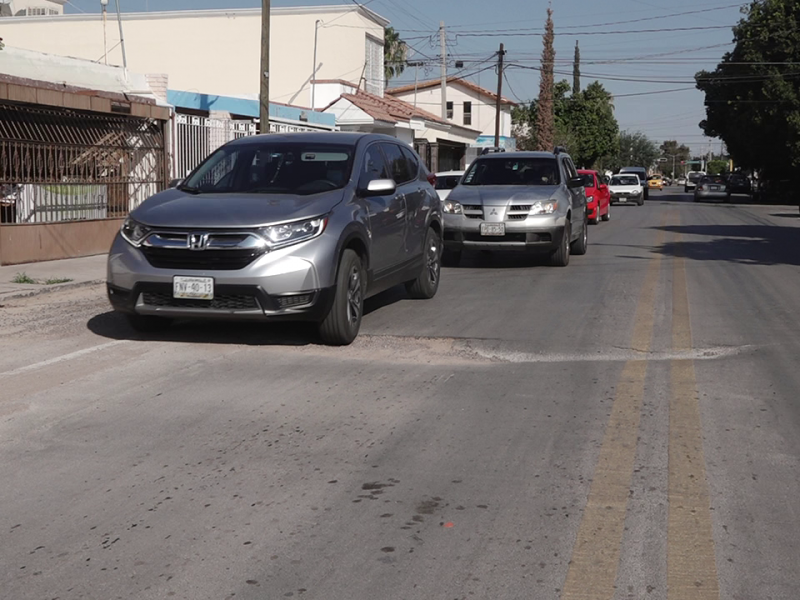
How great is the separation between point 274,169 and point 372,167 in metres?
0.96

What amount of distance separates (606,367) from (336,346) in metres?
2.27

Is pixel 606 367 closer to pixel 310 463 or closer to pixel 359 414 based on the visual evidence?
pixel 359 414

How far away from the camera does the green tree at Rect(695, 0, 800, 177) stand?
5137cm

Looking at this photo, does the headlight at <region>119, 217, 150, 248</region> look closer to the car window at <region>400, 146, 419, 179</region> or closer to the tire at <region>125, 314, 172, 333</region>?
the tire at <region>125, 314, 172, 333</region>

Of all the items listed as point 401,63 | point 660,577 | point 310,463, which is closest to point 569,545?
point 660,577

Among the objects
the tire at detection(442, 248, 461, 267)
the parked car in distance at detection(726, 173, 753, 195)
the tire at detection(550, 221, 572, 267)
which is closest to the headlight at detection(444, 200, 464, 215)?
the tire at detection(442, 248, 461, 267)

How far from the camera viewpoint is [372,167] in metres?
9.94

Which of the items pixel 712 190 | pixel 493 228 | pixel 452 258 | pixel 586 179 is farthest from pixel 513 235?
pixel 712 190

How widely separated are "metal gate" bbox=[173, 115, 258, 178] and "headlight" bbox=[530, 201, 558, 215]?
690 centimetres

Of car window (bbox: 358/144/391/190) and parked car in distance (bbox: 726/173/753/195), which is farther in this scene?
parked car in distance (bbox: 726/173/753/195)

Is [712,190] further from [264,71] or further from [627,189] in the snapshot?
[264,71]

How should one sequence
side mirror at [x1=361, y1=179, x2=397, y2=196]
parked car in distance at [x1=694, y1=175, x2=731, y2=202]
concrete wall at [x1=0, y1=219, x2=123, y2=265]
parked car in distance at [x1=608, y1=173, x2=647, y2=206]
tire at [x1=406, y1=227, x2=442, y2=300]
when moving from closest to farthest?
side mirror at [x1=361, y1=179, x2=397, y2=196] < tire at [x1=406, y1=227, x2=442, y2=300] < concrete wall at [x1=0, y1=219, x2=123, y2=265] < parked car in distance at [x1=608, y1=173, x2=647, y2=206] < parked car in distance at [x1=694, y1=175, x2=731, y2=202]

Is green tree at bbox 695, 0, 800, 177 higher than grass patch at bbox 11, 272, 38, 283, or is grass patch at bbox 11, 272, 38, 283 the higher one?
green tree at bbox 695, 0, 800, 177

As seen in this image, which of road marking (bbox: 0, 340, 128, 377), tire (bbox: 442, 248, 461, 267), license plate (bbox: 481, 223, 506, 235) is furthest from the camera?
tire (bbox: 442, 248, 461, 267)
